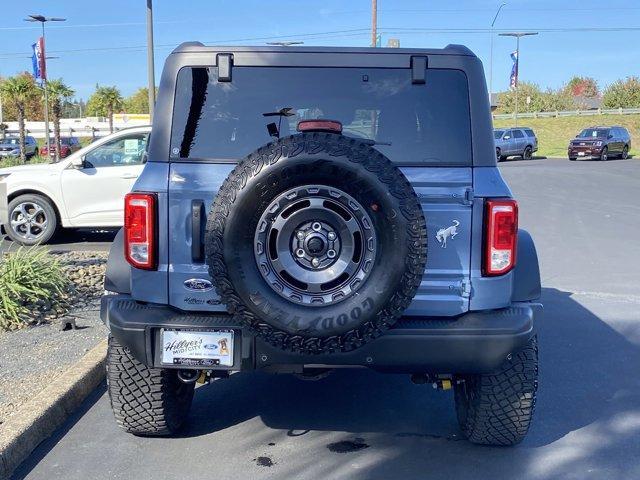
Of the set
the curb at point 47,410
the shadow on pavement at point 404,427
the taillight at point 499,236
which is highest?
the taillight at point 499,236

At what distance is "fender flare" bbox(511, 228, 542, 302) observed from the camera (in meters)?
3.83

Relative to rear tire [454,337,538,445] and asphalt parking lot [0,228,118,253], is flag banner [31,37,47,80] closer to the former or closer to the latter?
asphalt parking lot [0,228,118,253]

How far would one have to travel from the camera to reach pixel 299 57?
3.81m

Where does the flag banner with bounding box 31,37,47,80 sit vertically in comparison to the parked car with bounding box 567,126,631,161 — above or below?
above

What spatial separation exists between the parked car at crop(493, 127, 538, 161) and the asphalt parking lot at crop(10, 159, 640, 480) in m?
33.8

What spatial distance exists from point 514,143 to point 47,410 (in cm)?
3769

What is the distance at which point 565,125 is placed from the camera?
203ft

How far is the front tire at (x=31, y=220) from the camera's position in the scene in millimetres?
10781

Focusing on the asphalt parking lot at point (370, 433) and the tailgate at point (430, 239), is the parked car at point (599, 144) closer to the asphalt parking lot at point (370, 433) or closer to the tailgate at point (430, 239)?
→ the asphalt parking lot at point (370, 433)

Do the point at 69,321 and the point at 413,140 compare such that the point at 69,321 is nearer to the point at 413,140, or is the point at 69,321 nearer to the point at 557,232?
the point at 413,140

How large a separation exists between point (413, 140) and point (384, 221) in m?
0.67

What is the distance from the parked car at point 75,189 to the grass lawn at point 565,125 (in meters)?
48.1

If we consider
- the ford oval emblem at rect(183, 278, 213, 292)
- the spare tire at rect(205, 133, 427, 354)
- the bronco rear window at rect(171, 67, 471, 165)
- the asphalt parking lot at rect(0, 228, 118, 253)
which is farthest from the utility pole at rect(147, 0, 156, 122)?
the spare tire at rect(205, 133, 427, 354)

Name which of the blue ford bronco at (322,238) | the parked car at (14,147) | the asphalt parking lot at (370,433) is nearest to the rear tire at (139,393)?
the blue ford bronco at (322,238)
